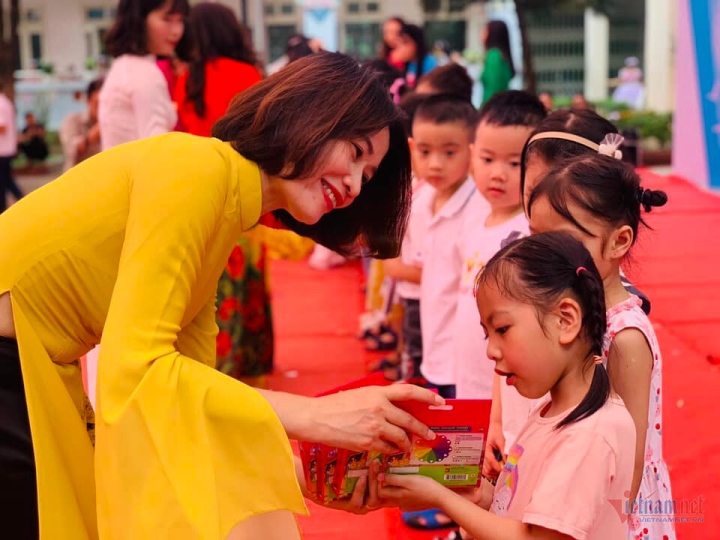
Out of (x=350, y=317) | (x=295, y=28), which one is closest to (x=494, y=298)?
(x=350, y=317)

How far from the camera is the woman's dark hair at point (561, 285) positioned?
168cm

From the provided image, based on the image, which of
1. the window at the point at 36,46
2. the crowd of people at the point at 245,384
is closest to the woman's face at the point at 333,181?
the crowd of people at the point at 245,384

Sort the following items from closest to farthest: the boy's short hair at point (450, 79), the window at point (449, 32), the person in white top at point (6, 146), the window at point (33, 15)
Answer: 1. the boy's short hair at point (450, 79)
2. the person in white top at point (6, 146)
3. the window at point (449, 32)
4. the window at point (33, 15)

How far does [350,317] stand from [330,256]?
4.51 feet

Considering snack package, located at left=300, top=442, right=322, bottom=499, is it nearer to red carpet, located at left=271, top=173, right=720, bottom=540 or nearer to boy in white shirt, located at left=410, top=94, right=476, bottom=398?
red carpet, located at left=271, top=173, right=720, bottom=540

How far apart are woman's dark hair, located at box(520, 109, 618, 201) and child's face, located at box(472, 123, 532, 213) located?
40 centimetres

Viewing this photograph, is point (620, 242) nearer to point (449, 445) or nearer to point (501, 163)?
point (449, 445)

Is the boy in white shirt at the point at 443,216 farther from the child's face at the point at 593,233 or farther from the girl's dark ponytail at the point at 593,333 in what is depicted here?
the girl's dark ponytail at the point at 593,333

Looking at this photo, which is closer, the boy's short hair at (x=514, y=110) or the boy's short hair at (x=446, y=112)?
the boy's short hair at (x=514, y=110)

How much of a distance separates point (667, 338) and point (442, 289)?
175 cm

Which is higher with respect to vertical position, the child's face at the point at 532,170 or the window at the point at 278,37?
the window at the point at 278,37

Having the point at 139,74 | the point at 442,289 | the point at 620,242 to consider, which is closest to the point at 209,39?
the point at 139,74

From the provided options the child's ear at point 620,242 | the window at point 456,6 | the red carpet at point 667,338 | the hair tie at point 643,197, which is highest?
the window at point 456,6

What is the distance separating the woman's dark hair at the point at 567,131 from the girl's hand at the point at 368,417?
0.82 metres
